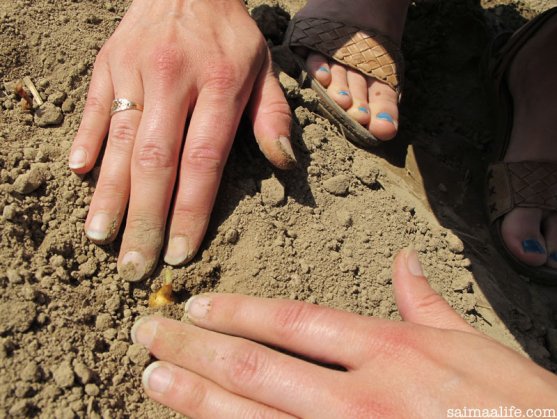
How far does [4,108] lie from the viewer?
1860mm

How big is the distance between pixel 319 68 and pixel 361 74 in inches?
9.7

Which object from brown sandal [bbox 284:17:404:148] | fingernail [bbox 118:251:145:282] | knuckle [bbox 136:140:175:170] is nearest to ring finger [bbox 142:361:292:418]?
fingernail [bbox 118:251:145:282]

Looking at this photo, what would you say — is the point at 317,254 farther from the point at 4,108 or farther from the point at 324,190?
the point at 4,108

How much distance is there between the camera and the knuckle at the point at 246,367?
126 cm

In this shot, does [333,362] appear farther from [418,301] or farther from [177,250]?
[177,250]

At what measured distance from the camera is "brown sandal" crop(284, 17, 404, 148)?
7.73 feet

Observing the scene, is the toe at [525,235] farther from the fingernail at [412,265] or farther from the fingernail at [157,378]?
the fingernail at [157,378]

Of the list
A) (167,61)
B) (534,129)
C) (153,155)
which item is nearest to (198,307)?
(153,155)

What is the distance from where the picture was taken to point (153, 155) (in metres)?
1.51

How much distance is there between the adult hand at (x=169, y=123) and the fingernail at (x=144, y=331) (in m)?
0.17

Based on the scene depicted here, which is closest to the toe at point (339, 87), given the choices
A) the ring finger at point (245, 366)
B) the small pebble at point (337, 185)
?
the small pebble at point (337, 185)

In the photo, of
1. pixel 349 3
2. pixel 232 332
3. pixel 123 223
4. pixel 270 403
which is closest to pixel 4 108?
pixel 123 223

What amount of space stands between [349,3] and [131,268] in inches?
74.4

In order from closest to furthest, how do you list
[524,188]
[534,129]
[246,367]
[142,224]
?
[246,367], [142,224], [524,188], [534,129]
